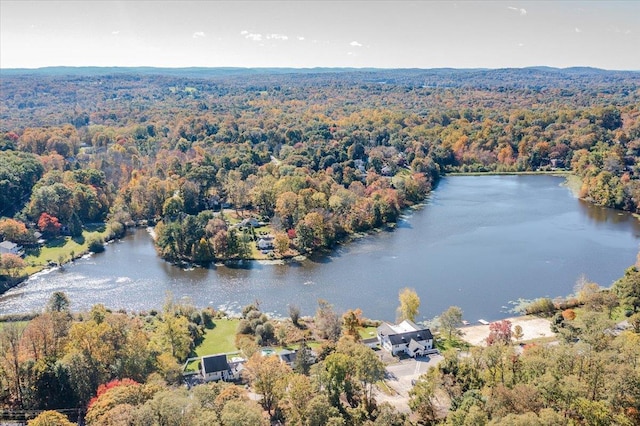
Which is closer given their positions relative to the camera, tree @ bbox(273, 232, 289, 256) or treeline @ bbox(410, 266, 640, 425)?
treeline @ bbox(410, 266, 640, 425)

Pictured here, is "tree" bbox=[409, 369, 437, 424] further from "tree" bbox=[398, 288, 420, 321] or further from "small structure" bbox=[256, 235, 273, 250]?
"small structure" bbox=[256, 235, 273, 250]

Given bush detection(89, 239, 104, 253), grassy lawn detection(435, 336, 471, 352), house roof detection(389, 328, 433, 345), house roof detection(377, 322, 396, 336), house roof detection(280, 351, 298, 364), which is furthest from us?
bush detection(89, 239, 104, 253)

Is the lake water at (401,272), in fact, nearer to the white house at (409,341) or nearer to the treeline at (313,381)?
the white house at (409,341)

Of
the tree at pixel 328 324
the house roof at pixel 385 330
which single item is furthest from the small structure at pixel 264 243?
the house roof at pixel 385 330

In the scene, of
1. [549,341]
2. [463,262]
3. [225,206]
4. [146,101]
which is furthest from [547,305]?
[146,101]

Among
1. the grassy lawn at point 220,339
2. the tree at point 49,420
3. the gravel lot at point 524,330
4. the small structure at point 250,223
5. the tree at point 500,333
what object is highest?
the tree at point 49,420

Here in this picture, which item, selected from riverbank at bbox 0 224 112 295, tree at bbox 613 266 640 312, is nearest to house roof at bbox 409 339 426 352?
tree at bbox 613 266 640 312

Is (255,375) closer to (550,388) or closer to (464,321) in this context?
(550,388)
